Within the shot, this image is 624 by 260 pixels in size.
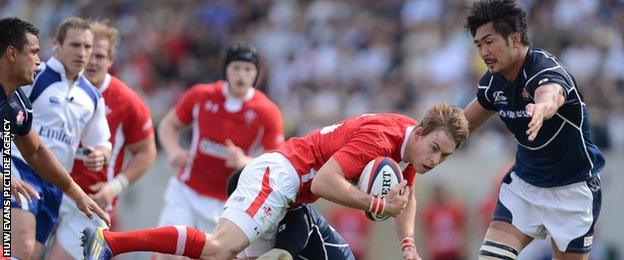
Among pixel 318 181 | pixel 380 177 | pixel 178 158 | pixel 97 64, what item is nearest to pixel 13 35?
pixel 318 181

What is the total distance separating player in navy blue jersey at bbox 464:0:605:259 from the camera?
328 inches

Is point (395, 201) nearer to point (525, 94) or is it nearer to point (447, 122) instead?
point (447, 122)

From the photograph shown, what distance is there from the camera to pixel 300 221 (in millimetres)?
8711

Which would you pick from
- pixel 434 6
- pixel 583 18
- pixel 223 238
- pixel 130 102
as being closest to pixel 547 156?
pixel 223 238

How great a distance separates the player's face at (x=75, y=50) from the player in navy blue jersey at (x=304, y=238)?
5.16 ft

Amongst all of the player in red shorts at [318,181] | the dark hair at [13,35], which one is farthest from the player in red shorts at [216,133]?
the dark hair at [13,35]

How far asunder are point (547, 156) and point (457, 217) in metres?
7.34

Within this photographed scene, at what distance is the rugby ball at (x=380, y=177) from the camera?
26.0 feet

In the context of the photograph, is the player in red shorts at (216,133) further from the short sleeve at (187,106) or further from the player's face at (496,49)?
the player's face at (496,49)

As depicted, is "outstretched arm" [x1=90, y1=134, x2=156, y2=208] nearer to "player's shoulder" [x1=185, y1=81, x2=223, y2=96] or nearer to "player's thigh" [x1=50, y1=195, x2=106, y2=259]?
"player's thigh" [x1=50, y1=195, x2=106, y2=259]

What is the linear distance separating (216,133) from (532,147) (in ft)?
12.6

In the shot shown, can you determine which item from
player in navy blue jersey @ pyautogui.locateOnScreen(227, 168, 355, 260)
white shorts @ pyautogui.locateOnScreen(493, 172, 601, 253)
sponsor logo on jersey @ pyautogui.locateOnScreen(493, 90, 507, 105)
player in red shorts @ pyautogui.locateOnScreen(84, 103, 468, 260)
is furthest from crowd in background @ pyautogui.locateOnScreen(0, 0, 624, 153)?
player in red shorts @ pyautogui.locateOnScreen(84, 103, 468, 260)

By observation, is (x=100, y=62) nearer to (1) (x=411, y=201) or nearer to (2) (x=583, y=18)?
(1) (x=411, y=201)

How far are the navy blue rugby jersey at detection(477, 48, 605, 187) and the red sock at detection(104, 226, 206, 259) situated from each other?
7.98ft
